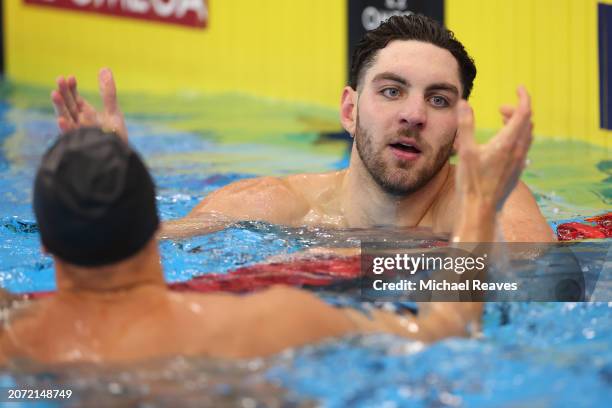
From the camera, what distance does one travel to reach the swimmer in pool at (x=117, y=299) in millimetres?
1971

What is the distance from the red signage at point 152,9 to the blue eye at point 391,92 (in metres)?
4.93

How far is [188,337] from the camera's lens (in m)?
1.99

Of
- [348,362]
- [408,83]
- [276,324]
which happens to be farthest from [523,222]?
[276,324]

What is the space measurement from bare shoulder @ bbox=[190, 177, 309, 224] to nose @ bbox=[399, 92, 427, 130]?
61 cm

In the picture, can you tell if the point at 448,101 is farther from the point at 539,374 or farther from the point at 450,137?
the point at 539,374

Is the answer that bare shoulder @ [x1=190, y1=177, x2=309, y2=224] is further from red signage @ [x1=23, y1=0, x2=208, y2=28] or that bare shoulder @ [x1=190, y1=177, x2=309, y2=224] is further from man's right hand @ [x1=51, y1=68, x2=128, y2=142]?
red signage @ [x1=23, y1=0, x2=208, y2=28]

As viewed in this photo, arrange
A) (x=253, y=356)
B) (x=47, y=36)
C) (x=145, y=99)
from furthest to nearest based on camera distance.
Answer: (x=47, y=36)
(x=145, y=99)
(x=253, y=356)

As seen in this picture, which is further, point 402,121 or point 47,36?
point 47,36

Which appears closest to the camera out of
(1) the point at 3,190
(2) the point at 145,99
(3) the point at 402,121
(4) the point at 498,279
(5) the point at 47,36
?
(4) the point at 498,279

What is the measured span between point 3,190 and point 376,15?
2959 mm

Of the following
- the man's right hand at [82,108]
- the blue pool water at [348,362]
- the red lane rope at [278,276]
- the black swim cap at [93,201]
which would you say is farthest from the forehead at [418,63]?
the black swim cap at [93,201]

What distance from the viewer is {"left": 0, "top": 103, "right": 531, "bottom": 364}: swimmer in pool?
6.47ft

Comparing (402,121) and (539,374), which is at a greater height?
(402,121)

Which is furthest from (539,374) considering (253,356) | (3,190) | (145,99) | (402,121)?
(145,99)
